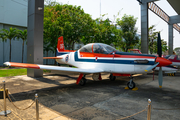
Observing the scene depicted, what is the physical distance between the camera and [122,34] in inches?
756

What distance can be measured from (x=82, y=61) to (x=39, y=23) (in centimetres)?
463

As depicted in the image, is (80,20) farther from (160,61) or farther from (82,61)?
(160,61)

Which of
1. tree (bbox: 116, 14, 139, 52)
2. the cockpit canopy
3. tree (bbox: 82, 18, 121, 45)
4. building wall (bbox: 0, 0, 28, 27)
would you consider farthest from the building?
the cockpit canopy

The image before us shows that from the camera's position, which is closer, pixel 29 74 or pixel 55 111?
pixel 55 111

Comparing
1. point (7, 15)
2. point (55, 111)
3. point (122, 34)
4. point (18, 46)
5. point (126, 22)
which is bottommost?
point (55, 111)

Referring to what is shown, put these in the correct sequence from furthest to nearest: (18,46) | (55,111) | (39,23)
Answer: (18,46) < (39,23) < (55,111)

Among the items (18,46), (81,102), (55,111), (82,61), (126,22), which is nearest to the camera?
(55,111)

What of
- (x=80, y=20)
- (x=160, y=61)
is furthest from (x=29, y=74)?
(x=80, y=20)

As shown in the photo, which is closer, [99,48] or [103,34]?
[99,48]

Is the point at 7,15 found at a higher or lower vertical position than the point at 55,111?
higher

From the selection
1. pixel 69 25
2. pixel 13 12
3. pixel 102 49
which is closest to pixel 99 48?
pixel 102 49

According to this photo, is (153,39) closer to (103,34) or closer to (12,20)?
(103,34)

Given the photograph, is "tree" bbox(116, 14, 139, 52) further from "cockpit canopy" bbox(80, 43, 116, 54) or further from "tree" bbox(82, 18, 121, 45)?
"cockpit canopy" bbox(80, 43, 116, 54)

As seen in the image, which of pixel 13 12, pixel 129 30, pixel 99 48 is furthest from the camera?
pixel 13 12
